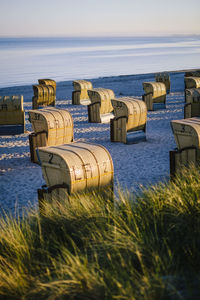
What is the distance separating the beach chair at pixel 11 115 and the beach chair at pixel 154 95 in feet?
23.4

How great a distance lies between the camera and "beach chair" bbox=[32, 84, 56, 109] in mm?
20969

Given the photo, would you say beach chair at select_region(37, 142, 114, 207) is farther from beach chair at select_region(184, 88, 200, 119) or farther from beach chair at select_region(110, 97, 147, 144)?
beach chair at select_region(184, 88, 200, 119)

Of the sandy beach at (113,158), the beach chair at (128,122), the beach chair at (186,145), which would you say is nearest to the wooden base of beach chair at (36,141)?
the sandy beach at (113,158)

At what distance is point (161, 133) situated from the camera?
Answer: 14750 millimetres

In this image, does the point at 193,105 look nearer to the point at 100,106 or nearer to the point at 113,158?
the point at 100,106

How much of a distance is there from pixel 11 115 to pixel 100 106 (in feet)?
12.8

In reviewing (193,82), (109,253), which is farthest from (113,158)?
(193,82)

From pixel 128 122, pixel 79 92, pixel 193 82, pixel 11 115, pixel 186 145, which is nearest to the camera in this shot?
pixel 186 145

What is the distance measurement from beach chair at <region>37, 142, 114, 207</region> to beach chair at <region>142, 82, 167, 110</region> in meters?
13.3

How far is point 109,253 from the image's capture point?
438 cm

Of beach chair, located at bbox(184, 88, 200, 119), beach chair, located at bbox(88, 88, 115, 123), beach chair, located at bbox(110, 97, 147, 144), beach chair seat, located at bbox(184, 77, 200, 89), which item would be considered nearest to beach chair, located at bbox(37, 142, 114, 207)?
beach chair, located at bbox(110, 97, 147, 144)

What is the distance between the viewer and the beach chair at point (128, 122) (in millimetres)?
12930

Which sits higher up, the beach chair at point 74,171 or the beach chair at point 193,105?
the beach chair at point 193,105

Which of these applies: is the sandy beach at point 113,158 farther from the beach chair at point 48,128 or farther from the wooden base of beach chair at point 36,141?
the beach chair at point 48,128
